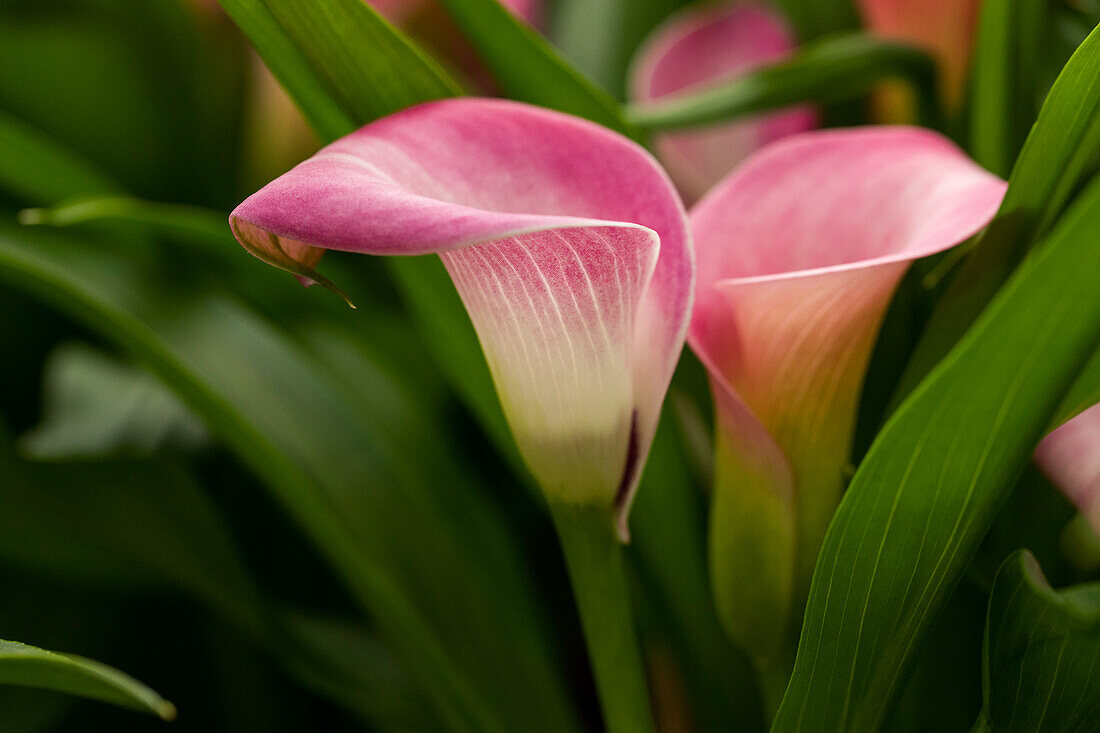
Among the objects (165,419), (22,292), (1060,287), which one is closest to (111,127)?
(22,292)

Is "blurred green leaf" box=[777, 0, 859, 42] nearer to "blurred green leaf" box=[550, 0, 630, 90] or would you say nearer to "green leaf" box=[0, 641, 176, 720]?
"blurred green leaf" box=[550, 0, 630, 90]

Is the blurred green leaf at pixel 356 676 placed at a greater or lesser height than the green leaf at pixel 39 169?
lesser

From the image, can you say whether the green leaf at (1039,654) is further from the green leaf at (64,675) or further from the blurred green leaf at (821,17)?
the blurred green leaf at (821,17)

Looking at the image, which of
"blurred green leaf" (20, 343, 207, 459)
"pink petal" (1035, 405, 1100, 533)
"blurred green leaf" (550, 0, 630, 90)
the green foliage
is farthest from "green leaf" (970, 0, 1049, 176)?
"blurred green leaf" (20, 343, 207, 459)

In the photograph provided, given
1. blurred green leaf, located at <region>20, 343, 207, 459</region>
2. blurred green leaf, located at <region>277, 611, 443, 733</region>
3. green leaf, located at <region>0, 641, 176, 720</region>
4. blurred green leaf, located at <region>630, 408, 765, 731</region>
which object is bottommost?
blurred green leaf, located at <region>277, 611, 443, 733</region>

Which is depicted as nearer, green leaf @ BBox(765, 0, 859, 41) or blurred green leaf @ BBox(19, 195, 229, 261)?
blurred green leaf @ BBox(19, 195, 229, 261)

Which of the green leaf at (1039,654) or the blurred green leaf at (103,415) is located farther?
the blurred green leaf at (103,415)

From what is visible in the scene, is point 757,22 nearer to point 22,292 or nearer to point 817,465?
point 817,465

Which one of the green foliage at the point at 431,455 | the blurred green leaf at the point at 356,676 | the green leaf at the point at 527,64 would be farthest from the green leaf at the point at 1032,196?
the blurred green leaf at the point at 356,676
